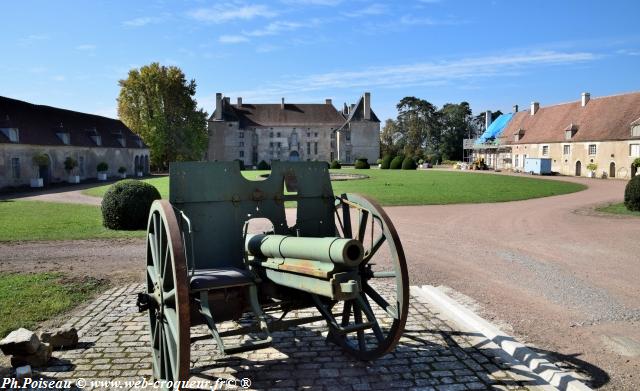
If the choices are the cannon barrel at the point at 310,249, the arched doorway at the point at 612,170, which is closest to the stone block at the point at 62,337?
the cannon barrel at the point at 310,249

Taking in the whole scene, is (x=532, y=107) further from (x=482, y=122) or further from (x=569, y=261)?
(x=569, y=261)

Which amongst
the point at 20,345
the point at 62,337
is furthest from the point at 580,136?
the point at 20,345

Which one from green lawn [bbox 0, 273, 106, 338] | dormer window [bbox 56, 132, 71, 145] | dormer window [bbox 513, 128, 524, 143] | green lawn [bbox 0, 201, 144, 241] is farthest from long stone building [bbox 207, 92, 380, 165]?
green lawn [bbox 0, 273, 106, 338]

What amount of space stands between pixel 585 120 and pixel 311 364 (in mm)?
46471

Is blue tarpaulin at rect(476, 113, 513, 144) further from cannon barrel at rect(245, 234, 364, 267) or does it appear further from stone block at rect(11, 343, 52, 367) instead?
stone block at rect(11, 343, 52, 367)

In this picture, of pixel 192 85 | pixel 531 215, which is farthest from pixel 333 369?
pixel 192 85

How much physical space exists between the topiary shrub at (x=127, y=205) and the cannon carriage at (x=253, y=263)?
9.86 m

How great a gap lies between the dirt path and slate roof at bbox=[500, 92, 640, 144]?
89.6 ft

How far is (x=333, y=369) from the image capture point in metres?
4.71

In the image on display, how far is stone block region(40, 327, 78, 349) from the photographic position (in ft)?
16.6

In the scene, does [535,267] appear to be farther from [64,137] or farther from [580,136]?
[580,136]

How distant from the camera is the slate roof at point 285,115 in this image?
77375 millimetres

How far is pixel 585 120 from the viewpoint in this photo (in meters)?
44.0

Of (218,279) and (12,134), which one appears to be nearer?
(218,279)
